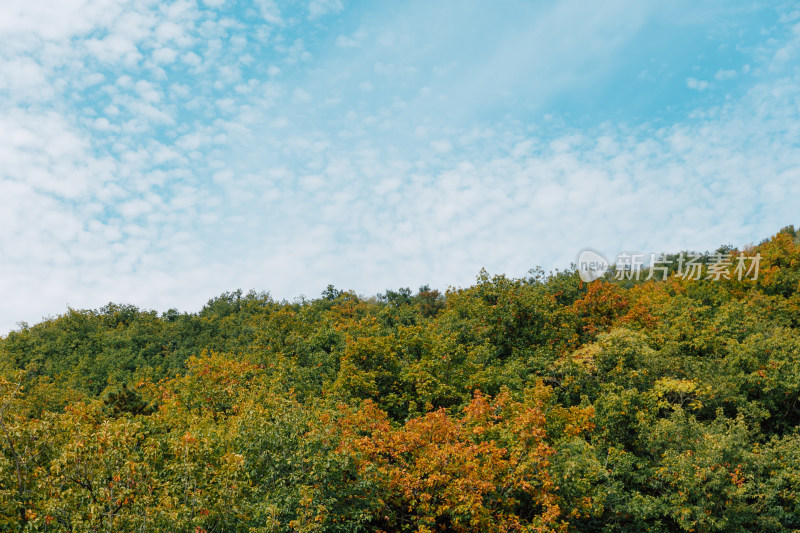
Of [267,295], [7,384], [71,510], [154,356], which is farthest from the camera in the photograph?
[267,295]

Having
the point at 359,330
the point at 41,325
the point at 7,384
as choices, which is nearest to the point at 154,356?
the point at 41,325

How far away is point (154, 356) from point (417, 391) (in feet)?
97.5

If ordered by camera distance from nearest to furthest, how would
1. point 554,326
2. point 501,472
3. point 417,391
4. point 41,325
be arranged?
point 501,472, point 417,391, point 554,326, point 41,325

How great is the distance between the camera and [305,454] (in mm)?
11828

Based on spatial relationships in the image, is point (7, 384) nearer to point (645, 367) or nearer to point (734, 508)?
point (734, 508)

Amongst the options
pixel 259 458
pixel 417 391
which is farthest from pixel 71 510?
pixel 417 391

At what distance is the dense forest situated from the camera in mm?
10172

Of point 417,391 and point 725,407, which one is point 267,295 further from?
point 725,407

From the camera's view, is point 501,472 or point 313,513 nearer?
point 313,513

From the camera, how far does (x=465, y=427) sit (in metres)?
15.7

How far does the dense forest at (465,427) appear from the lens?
10.2 metres

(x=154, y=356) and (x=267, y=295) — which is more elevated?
(x=267, y=295)

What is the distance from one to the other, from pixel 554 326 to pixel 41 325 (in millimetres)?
44317

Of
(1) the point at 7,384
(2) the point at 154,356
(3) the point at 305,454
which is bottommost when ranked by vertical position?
(3) the point at 305,454
